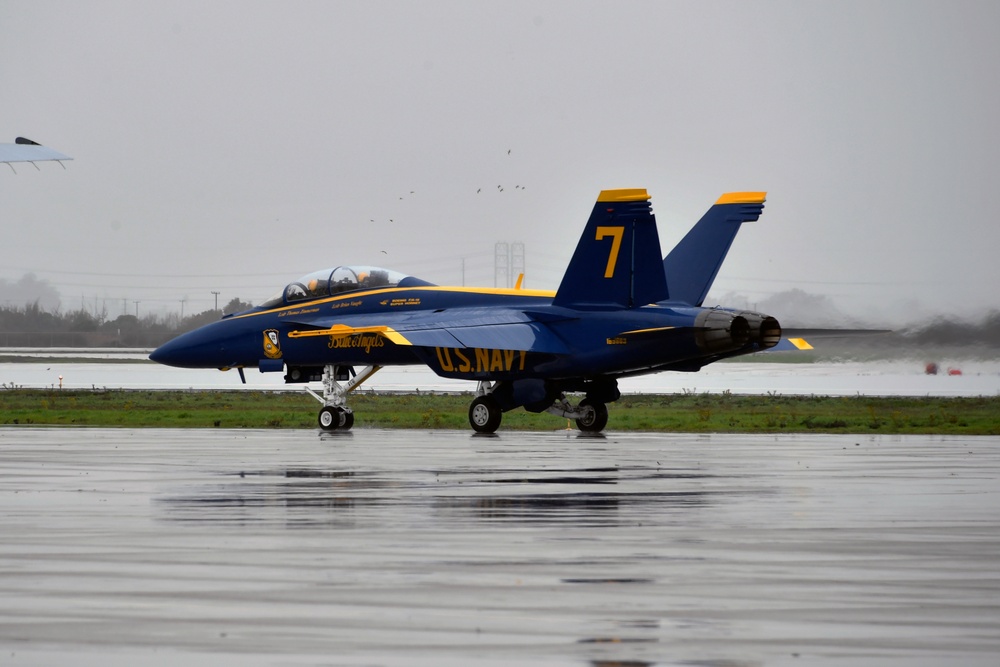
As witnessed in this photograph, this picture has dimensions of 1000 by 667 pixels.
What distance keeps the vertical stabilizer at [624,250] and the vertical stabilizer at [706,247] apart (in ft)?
12.1

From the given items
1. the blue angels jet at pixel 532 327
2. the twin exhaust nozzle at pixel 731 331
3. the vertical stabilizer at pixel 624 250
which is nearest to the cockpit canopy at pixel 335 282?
the blue angels jet at pixel 532 327

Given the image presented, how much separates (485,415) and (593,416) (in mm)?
2313

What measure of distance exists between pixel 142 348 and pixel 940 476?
6793cm

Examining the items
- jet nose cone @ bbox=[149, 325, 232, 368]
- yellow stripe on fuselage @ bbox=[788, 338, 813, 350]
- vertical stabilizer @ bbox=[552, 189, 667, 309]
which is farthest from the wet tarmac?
yellow stripe on fuselage @ bbox=[788, 338, 813, 350]

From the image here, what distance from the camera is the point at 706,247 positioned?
98.4 feet

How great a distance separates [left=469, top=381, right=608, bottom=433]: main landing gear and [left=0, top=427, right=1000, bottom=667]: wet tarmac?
916 centimetres

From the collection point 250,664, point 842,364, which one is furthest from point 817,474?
point 842,364

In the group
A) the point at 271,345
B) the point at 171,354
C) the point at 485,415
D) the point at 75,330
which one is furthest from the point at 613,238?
the point at 75,330

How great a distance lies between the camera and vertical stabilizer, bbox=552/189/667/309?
2581 centimetres

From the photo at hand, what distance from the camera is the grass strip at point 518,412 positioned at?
31.0m

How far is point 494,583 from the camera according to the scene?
29.5ft

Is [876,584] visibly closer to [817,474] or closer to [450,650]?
[450,650]

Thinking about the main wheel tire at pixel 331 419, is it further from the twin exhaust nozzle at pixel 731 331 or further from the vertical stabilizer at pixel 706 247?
the twin exhaust nozzle at pixel 731 331

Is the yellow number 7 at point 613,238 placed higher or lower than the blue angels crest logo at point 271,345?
higher
